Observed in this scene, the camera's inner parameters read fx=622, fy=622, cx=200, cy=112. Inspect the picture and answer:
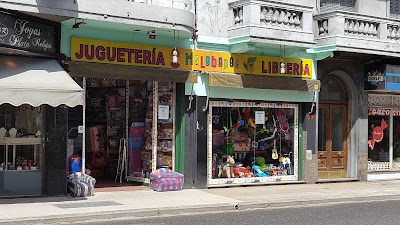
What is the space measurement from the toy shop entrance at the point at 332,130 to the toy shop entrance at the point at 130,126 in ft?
18.0

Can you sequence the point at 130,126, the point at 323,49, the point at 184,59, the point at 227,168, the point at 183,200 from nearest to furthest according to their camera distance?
the point at 183,200 → the point at 184,59 → the point at 130,126 → the point at 227,168 → the point at 323,49

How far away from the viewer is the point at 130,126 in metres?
17.5

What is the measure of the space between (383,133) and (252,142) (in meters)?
5.58

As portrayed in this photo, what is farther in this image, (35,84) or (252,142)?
(252,142)

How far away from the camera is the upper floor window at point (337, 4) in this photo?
19.8m

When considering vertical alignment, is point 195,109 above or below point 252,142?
above

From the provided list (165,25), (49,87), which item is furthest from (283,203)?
(49,87)

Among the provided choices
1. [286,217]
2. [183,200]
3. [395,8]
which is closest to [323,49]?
[395,8]

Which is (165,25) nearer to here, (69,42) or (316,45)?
(69,42)

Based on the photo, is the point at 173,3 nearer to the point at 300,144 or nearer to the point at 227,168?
the point at 227,168

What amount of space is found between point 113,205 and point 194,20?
215 inches

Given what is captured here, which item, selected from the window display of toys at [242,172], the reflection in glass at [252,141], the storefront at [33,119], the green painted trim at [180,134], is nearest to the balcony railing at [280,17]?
the reflection in glass at [252,141]

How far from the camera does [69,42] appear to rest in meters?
14.8

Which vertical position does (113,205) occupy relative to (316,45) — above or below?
below
